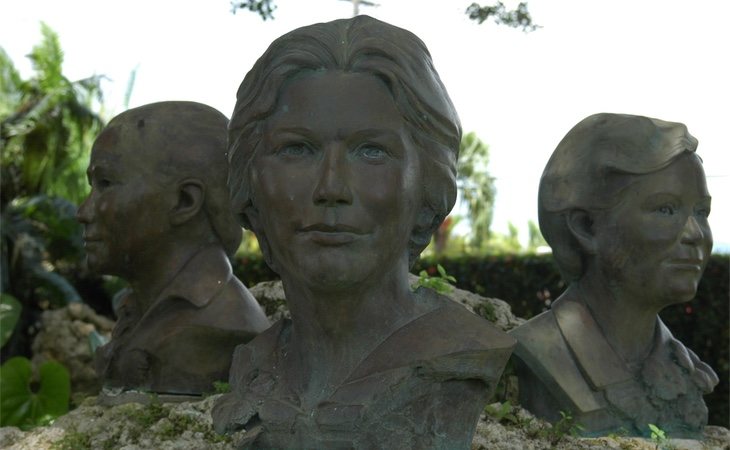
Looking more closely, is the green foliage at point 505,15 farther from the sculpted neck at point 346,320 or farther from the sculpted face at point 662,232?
the sculpted neck at point 346,320

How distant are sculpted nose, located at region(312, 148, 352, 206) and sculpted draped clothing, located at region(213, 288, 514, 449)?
1.82 feet

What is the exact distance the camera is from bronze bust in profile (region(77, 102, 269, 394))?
509 cm

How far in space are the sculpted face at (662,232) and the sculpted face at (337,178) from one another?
7.02ft

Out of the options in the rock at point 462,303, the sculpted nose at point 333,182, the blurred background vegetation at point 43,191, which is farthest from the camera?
the blurred background vegetation at point 43,191

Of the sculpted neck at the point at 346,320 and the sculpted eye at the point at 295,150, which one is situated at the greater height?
the sculpted eye at the point at 295,150

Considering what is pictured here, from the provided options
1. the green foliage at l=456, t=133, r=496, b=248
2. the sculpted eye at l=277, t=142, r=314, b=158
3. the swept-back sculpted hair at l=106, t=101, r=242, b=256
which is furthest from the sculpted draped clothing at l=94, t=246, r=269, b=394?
the green foliage at l=456, t=133, r=496, b=248

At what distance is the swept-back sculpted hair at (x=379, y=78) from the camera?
3.39 m

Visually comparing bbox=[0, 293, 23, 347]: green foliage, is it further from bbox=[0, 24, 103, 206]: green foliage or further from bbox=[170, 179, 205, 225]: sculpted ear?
bbox=[170, 179, 205, 225]: sculpted ear

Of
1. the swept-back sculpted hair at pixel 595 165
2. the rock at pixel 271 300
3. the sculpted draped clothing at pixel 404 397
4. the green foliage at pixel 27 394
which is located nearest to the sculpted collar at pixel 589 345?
Result: the swept-back sculpted hair at pixel 595 165

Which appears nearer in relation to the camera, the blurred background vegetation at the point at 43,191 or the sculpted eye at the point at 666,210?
the sculpted eye at the point at 666,210

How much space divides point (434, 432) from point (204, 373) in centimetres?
200

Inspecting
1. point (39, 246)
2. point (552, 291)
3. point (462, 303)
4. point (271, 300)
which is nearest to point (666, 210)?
point (462, 303)

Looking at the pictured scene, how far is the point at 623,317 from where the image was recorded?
5.36 metres

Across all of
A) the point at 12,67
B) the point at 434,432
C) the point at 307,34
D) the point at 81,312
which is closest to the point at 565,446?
the point at 434,432
